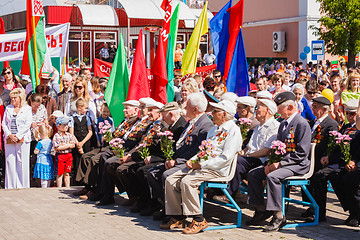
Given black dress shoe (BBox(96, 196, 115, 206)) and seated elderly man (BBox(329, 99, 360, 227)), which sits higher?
seated elderly man (BBox(329, 99, 360, 227))

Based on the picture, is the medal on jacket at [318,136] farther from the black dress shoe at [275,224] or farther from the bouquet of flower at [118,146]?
the bouquet of flower at [118,146]

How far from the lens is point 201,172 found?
8.25 metres

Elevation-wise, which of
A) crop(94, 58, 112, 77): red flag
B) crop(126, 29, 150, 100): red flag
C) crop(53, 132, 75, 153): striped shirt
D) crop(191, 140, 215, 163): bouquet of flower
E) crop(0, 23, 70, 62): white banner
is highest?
crop(0, 23, 70, 62): white banner

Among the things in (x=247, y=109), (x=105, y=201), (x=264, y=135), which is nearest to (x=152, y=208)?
(x=105, y=201)

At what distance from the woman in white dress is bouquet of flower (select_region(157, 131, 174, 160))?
367 cm

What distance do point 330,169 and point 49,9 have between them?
2342cm

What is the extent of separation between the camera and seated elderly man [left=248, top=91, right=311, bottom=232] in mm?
8031

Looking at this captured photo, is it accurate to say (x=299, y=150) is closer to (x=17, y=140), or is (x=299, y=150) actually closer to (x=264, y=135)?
(x=264, y=135)

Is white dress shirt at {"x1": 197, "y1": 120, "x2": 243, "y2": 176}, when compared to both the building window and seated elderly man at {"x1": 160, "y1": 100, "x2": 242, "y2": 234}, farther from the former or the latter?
the building window

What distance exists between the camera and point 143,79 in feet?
38.6

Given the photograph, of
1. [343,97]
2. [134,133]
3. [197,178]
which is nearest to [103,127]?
Result: [134,133]

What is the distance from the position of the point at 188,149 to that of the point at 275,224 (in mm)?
1629

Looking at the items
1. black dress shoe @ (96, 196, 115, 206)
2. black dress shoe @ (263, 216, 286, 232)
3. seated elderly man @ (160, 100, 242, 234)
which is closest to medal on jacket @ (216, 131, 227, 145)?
seated elderly man @ (160, 100, 242, 234)

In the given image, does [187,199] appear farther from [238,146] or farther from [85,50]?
[85,50]
